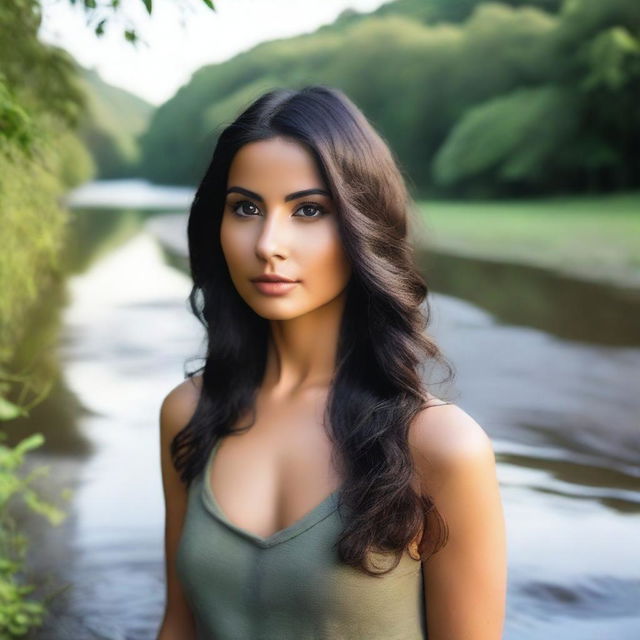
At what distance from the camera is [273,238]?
1684mm

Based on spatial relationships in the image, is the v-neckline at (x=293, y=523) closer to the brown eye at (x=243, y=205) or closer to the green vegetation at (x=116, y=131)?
the brown eye at (x=243, y=205)

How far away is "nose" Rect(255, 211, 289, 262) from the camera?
168 cm

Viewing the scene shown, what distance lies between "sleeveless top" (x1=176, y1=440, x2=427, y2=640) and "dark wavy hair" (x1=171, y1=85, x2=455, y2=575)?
0.13 feet

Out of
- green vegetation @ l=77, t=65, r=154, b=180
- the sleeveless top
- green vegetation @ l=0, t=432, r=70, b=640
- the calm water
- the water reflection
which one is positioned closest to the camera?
the sleeveless top

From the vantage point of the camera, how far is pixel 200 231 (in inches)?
76.3

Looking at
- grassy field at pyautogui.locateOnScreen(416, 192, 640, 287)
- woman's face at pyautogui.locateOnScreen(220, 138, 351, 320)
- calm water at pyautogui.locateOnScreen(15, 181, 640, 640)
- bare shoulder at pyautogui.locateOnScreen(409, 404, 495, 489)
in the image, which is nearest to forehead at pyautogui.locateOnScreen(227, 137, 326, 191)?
woman's face at pyautogui.locateOnScreen(220, 138, 351, 320)

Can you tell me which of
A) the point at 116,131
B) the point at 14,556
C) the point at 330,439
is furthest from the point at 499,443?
the point at 116,131

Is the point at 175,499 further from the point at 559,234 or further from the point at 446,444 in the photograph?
the point at 559,234

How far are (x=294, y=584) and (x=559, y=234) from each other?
19925mm

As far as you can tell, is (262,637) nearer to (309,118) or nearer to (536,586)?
(309,118)

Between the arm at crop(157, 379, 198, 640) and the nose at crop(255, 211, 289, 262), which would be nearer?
the nose at crop(255, 211, 289, 262)

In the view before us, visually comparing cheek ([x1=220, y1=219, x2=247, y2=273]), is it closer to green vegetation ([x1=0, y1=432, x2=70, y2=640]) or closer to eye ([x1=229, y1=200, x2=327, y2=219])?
eye ([x1=229, y1=200, x2=327, y2=219])

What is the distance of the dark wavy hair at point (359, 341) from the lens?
5.36 ft

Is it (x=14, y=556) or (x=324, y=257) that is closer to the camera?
(x=324, y=257)
